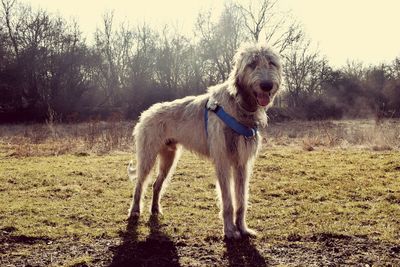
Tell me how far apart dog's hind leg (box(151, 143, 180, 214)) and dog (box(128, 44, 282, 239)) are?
0.98 ft

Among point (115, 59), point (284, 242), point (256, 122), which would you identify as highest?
point (115, 59)

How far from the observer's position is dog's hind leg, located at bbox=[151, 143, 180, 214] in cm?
601

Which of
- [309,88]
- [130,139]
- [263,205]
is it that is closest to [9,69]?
[130,139]

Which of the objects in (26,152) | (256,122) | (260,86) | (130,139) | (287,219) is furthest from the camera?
(130,139)

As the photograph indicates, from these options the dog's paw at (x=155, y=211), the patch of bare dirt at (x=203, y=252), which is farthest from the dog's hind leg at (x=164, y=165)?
the patch of bare dirt at (x=203, y=252)

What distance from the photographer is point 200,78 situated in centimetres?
3575

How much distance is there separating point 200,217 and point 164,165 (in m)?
1.12

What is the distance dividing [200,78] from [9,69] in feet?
51.6

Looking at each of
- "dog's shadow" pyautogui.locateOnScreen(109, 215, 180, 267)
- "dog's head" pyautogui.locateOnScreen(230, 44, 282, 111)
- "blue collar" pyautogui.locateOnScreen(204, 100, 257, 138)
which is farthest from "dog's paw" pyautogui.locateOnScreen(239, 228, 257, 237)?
"dog's head" pyautogui.locateOnScreen(230, 44, 282, 111)

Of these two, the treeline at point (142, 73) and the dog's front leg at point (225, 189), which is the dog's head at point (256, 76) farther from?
the treeline at point (142, 73)

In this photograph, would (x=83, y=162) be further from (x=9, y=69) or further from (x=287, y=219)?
(x=9, y=69)

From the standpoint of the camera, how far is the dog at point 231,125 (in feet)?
14.7

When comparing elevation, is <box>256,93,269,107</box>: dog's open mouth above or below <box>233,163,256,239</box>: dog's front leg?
above

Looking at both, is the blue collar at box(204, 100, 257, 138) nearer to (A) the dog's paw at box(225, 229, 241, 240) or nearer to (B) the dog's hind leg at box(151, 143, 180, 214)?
(A) the dog's paw at box(225, 229, 241, 240)
